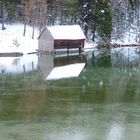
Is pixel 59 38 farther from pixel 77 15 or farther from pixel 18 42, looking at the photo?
pixel 77 15

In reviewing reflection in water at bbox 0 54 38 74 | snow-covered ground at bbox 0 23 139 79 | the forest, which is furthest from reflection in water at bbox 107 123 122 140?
the forest

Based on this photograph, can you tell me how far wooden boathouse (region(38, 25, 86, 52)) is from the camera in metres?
45.6

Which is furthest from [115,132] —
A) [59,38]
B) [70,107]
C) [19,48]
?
[59,38]

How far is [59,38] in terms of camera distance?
46.2m

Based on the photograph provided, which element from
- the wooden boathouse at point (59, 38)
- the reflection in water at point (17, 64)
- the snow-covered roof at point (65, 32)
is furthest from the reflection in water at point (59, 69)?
the snow-covered roof at point (65, 32)

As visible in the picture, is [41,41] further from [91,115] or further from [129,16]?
[91,115]

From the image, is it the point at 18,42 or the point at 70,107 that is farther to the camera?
the point at 18,42

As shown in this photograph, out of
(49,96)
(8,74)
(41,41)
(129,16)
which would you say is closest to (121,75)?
(8,74)

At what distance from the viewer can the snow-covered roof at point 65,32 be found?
46312mm

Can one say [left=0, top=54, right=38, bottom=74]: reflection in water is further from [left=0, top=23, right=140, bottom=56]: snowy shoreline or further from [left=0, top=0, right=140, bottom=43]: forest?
[left=0, top=0, right=140, bottom=43]: forest

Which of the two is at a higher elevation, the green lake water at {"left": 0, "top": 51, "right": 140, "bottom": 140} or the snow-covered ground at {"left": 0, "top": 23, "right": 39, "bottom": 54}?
the snow-covered ground at {"left": 0, "top": 23, "right": 39, "bottom": 54}

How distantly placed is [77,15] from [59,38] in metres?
10.8

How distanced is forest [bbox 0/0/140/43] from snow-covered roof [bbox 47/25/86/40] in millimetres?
4001

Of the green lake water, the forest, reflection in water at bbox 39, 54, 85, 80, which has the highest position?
the forest
